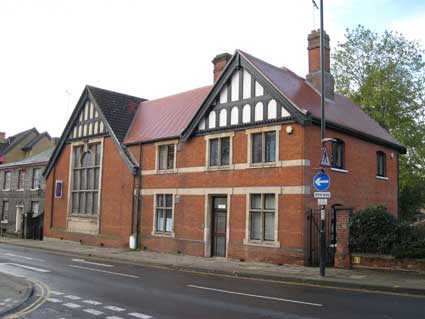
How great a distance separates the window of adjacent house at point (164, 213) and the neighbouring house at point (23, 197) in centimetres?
1522

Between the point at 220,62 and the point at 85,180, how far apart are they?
39.5 feet

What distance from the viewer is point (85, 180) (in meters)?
30.7

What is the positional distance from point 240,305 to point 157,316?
221 cm

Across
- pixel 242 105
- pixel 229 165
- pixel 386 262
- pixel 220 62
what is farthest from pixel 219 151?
pixel 386 262

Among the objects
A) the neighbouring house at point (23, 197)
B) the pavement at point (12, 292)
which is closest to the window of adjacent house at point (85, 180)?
the neighbouring house at point (23, 197)

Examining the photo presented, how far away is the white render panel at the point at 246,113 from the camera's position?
21109 mm

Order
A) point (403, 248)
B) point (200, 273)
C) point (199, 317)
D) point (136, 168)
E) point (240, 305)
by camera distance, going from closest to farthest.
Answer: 1. point (199, 317)
2. point (240, 305)
3. point (403, 248)
4. point (200, 273)
5. point (136, 168)

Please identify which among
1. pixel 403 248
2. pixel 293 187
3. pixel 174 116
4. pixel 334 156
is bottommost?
pixel 403 248

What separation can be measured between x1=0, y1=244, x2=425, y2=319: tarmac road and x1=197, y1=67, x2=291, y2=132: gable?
7.72 metres

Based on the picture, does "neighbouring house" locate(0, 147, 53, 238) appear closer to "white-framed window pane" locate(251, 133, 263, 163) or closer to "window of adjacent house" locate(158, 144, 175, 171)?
"window of adjacent house" locate(158, 144, 175, 171)

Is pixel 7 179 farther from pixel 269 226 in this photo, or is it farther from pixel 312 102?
pixel 312 102

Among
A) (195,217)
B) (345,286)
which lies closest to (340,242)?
(345,286)

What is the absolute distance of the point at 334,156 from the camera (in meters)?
20.8

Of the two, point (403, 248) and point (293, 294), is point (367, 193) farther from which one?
point (293, 294)
